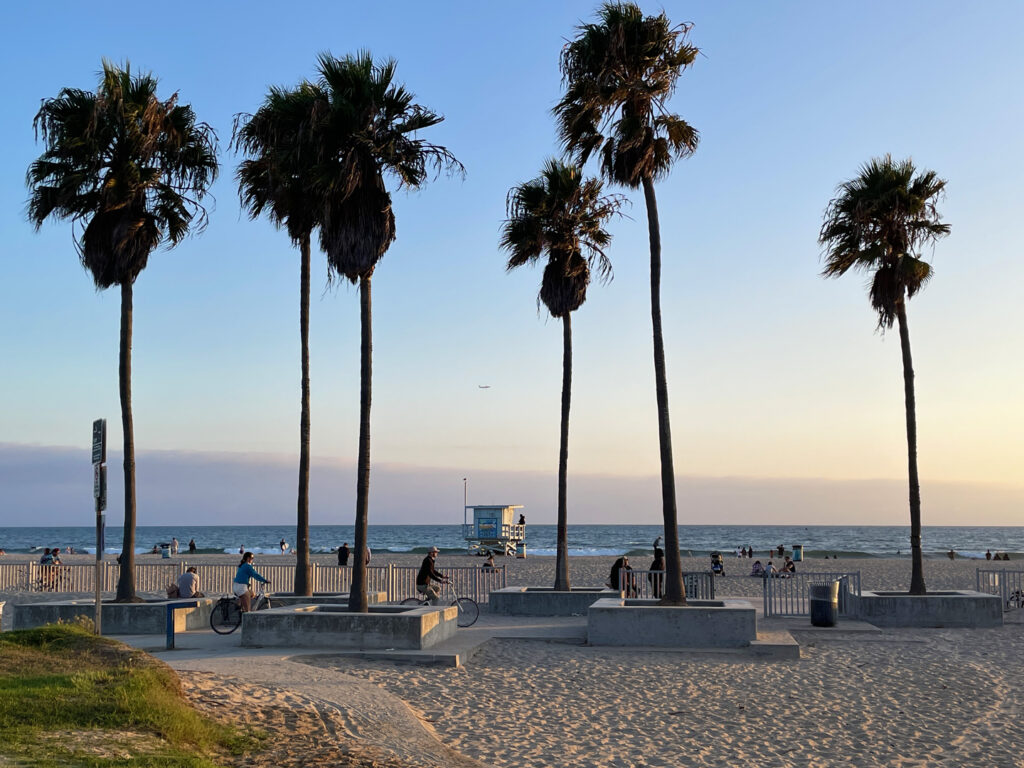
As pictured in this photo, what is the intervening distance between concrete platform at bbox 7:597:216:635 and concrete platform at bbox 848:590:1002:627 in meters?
14.9

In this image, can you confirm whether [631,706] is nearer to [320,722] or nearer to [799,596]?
[320,722]

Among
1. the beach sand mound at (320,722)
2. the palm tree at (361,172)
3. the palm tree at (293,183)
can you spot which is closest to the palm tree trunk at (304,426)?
the palm tree at (293,183)

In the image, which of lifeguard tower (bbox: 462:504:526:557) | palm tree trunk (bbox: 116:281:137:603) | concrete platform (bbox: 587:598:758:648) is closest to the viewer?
concrete platform (bbox: 587:598:758:648)

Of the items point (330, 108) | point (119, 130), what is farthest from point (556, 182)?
point (119, 130)

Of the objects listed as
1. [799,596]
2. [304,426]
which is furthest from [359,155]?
[799,596]

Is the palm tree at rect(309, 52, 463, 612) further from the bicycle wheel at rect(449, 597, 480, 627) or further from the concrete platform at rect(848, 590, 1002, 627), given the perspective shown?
the concrete platform at rect(848, 590, 1002, 627)

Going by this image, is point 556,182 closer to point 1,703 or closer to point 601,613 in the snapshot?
point 601,613

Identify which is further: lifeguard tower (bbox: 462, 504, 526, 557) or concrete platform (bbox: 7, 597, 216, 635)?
lifeguard tower (bbox: 462, 504, 526, 557)

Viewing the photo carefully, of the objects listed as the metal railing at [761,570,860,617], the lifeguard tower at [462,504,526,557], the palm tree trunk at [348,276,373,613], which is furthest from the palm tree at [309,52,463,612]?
the lifeguard tower at [462,504,526,557]

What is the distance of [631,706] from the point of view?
12570 mm

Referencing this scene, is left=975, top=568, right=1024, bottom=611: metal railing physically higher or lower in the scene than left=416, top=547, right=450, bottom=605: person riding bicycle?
lower

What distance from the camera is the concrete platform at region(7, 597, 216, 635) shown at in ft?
62.8

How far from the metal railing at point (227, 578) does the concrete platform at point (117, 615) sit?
9.92 ft

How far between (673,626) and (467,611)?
5.82 m
